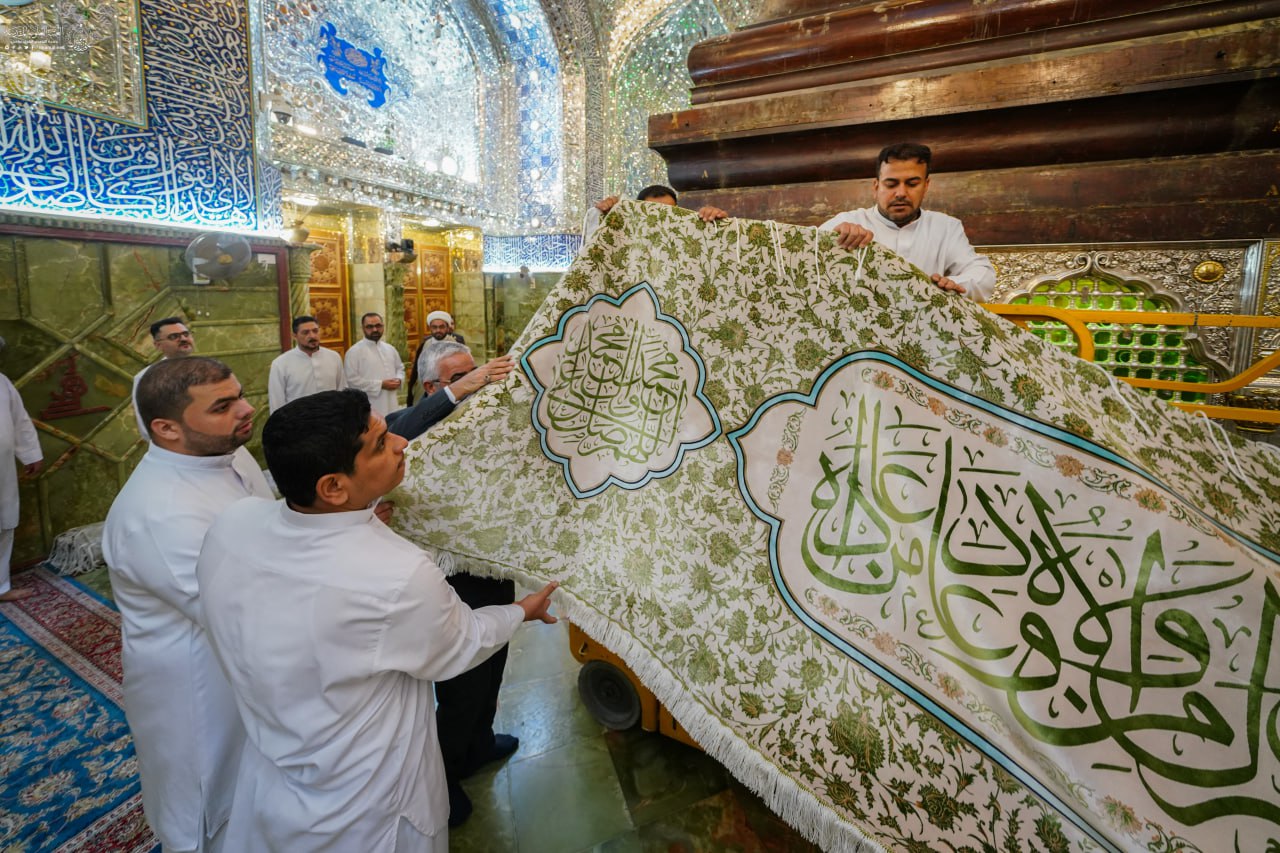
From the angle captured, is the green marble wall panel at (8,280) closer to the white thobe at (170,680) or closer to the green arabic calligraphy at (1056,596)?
the white thobe at (170,680)

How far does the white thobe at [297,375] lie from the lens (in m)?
5.05

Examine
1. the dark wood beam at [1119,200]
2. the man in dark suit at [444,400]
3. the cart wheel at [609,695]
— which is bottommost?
the cart wheel at [609,695]

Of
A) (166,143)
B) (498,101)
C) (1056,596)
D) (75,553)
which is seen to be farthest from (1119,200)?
(498,101)

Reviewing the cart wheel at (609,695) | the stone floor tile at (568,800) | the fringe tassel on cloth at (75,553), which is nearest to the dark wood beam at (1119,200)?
the cart wheel at (609,695)

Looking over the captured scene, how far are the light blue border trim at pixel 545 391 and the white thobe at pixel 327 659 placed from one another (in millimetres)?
525

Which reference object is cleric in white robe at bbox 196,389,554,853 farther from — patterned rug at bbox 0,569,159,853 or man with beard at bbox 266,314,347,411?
man with beard at bbox 266,314,347,411

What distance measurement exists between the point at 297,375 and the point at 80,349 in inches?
56.1

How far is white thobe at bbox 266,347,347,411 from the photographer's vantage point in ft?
16.6

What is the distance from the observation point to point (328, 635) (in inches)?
41.2

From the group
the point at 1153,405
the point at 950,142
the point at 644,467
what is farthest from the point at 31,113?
the point at 1153,405

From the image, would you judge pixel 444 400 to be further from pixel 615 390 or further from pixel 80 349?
pixel 80 349

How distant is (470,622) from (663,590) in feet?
1.60

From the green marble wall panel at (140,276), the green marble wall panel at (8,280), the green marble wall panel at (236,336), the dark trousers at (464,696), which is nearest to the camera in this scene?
the dark trousers at (464,696)

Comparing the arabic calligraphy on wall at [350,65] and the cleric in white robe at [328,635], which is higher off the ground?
the arabic calligraphy on wall at [350,65]
